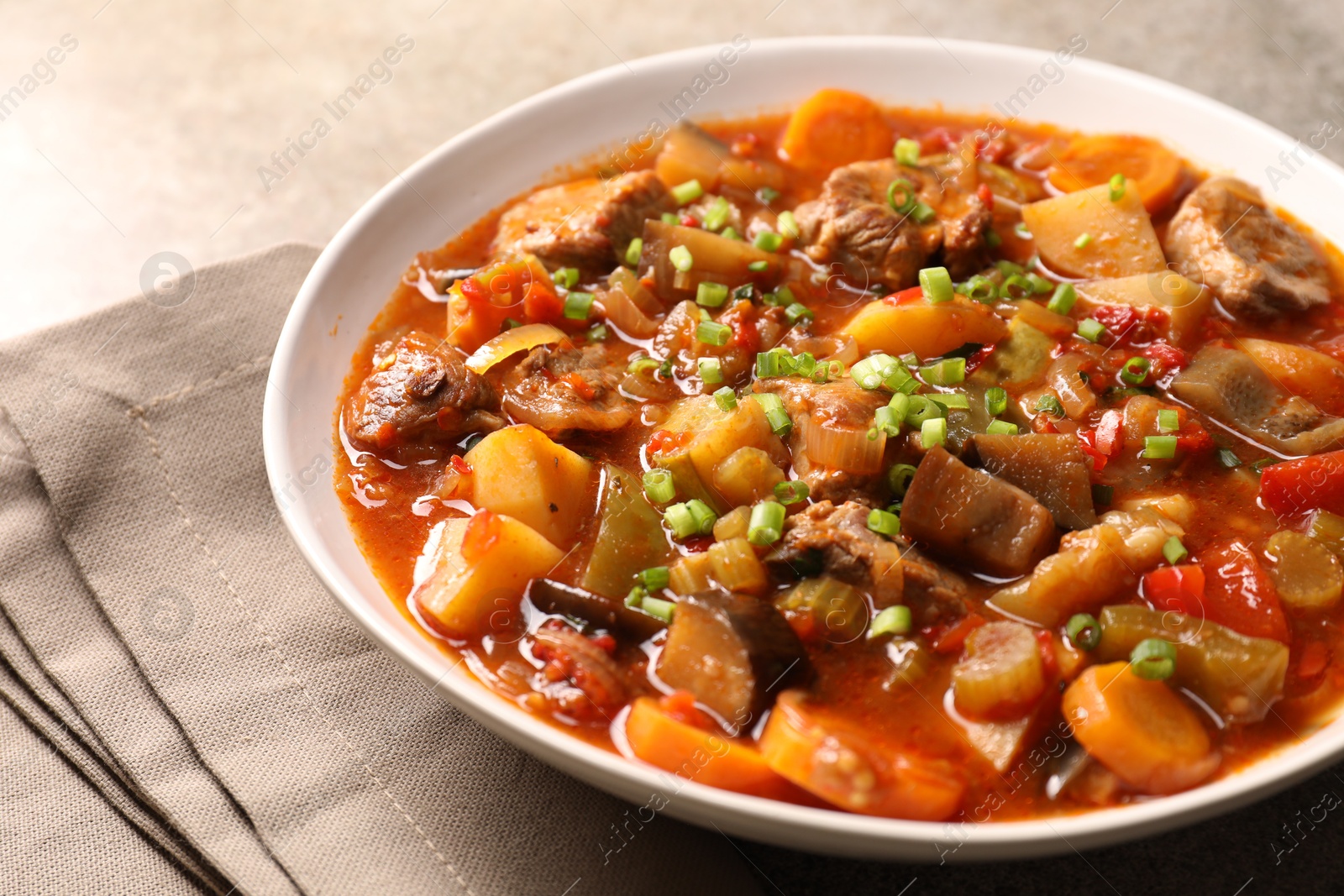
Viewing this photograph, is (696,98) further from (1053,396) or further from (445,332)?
(1053,396)

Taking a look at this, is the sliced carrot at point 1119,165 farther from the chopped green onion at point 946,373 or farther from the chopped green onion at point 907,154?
the chopped green onion at point 946,373

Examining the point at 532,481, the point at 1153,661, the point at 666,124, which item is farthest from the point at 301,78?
the point at 1153,661

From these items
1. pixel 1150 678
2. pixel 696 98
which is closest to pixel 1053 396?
pixel 1150 678

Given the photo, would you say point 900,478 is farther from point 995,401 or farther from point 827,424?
point 995,401

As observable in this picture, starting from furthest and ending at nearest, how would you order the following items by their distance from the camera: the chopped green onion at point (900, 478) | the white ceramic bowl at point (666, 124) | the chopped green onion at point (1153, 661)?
the chopped green onion at point (900, 478), the chopped green onion at point (1153, 661), the white ceramic bowl at point (666, 124)

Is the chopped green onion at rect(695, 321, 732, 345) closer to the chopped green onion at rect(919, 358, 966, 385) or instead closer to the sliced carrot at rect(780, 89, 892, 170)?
the chopped green onion at rect(919, 358, 966, 385)

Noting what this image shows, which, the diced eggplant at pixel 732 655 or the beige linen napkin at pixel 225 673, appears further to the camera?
the beige linen napkin at pixel 225 673

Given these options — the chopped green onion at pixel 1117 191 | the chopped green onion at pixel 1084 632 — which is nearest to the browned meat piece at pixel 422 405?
the chopped green onion at pixel 1084 632
